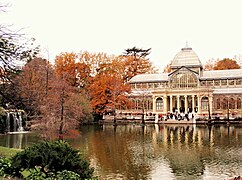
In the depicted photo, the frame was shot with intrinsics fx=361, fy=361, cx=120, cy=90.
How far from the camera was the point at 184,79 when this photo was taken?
53219mm

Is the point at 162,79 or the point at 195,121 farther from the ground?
the point at 162,79

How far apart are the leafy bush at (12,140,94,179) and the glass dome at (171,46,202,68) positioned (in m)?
48.5

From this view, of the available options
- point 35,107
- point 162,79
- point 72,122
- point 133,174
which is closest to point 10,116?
point 35,107

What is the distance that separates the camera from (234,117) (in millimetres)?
43875

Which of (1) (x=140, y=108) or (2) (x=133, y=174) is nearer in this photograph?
(2) (x=133, y=174)

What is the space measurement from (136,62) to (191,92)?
1668 centimetres

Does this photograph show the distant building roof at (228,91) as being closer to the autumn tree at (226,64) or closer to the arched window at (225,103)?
the arched window at (225,103)

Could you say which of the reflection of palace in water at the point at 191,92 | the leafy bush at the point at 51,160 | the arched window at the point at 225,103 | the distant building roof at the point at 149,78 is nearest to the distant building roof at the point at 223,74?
the reflection of palace in water at the point at 191,92

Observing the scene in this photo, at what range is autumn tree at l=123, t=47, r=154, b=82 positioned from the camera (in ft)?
208

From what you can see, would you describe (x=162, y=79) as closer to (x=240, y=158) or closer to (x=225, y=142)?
(x=225, y=142)

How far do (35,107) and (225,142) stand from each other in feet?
46.7

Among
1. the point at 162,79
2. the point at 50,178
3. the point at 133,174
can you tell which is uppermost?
the point at 162,79

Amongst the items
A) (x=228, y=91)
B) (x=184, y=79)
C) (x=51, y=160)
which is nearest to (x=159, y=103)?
(x=184, y=79)

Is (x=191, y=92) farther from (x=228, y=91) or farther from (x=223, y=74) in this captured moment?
(x=223, y=74)
